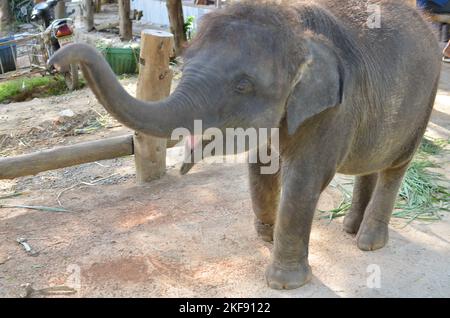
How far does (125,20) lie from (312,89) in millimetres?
8966

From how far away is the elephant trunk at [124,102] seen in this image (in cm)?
198

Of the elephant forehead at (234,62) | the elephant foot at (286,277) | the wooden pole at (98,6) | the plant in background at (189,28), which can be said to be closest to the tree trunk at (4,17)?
the wooden pole at (98,6)

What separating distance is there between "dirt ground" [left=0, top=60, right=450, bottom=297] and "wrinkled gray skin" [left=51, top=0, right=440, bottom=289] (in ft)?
0.70

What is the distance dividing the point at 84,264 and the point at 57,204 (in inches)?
46.3

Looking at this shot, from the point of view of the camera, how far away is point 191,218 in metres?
4.04

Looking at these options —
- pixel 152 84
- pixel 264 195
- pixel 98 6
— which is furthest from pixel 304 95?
pixel 98 6

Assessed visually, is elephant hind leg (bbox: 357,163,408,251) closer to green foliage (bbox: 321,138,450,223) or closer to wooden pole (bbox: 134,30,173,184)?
green foliage (bbox: 321,138,450,223)

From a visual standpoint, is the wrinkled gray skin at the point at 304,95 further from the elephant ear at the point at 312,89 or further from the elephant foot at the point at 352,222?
the elephant foot at the point at 352,222

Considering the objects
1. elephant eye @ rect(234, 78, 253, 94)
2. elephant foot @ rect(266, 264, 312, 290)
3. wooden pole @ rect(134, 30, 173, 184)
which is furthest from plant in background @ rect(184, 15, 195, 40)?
elephant eye @ rect(234, 78, 253, 94)

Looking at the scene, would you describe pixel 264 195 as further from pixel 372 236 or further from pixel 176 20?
pixel 176 20

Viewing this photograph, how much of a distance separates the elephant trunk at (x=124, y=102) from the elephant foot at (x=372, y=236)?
5.88ft

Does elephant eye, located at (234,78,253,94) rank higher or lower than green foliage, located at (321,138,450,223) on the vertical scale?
higher

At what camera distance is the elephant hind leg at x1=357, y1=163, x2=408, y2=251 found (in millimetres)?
3576
